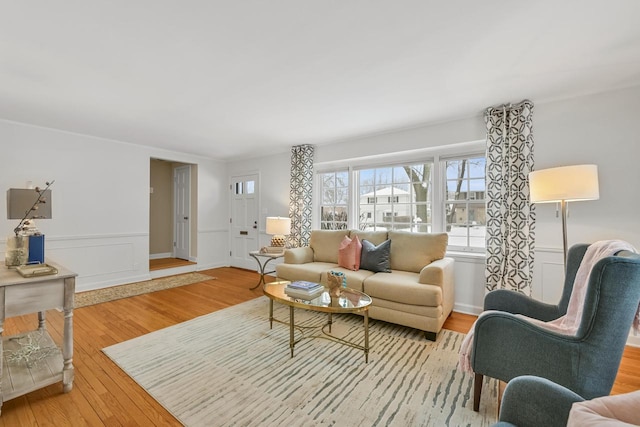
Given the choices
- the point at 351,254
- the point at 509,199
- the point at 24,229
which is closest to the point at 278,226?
the point at 351,254

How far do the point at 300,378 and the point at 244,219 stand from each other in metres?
4.23

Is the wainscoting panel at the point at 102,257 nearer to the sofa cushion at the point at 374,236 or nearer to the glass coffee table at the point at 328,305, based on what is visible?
the glass coffee table at the point at 328,305

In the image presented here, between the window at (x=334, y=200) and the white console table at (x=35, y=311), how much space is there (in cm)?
349

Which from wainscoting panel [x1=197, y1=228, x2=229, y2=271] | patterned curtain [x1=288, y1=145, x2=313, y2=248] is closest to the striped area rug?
patterned curtain [x1=288, y1=145, x2=313, y2=248]

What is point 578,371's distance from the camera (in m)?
1.30

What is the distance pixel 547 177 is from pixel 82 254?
5.89 metres

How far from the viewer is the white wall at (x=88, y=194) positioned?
11.9ft

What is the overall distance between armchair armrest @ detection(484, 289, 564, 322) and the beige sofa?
49 cm

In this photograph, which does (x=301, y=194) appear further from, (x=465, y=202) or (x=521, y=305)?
(x=521, y=305)

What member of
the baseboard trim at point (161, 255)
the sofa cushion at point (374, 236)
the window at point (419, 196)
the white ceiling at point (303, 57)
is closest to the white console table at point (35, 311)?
the white ceiling at point (303, 57)

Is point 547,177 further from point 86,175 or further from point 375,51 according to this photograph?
point 86,175

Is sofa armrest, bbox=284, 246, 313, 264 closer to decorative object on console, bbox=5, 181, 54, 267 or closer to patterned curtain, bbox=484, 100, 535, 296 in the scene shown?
patterned curtain, bbox=484, 100, 535, 296

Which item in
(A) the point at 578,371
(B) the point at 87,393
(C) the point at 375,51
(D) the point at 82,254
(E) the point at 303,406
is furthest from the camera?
(D) the point at 82,254

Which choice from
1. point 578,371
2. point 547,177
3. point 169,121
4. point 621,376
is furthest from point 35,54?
point 621,376
